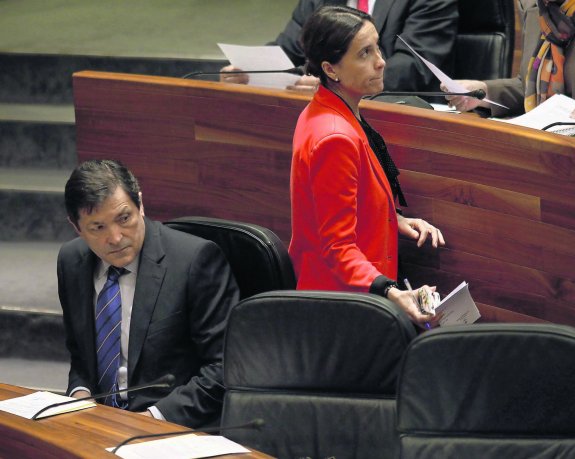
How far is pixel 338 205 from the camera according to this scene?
1.52 m

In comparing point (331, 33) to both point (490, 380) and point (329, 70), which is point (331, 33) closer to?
point (329, 70)

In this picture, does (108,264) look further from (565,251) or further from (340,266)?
(565,251)

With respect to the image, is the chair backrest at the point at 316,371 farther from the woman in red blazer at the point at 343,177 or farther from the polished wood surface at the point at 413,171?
the polished wood surface at the point at 413,171

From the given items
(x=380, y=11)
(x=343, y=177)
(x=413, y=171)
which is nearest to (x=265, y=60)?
(x=380, y=11)

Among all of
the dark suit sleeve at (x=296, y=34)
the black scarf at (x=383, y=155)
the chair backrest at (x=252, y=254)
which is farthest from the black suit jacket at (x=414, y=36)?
the chair backrest at (x=252, y=254)

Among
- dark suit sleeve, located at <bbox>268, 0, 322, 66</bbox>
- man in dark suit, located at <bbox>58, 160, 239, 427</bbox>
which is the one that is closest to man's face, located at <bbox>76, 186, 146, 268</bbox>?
man in dark suit, located at <bbox>58, 160, 239, 427</bbox>

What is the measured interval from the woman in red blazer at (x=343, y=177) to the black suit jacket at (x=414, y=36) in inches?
20.2

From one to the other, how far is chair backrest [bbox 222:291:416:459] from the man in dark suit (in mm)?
197

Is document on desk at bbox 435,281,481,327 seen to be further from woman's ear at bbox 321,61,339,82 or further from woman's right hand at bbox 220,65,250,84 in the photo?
woman's right hand at bbox 220,65,250,84

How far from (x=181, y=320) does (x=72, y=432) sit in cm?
31

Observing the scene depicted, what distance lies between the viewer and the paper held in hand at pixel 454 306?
147 centimetres

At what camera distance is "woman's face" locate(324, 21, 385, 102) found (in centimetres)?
156

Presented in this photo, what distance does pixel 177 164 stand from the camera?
6.60ft

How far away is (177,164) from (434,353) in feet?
3.02
